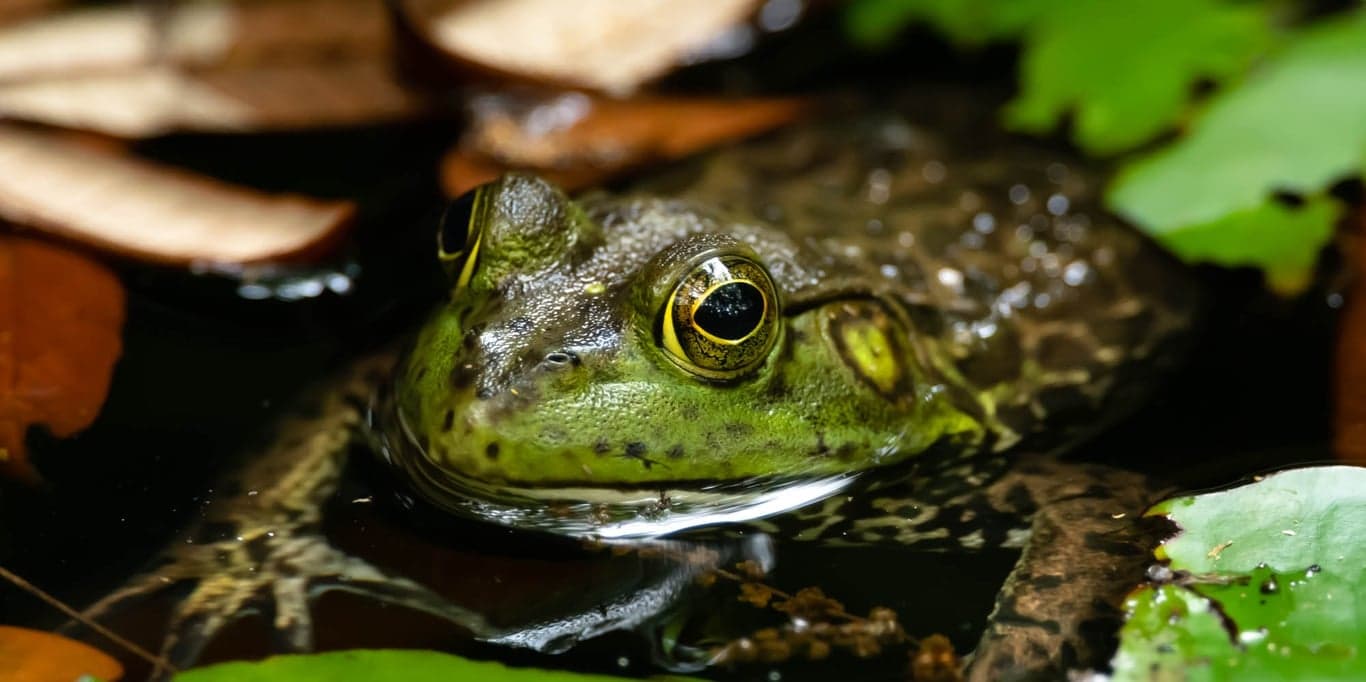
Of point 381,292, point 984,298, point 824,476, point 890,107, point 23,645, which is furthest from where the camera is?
point 890,107

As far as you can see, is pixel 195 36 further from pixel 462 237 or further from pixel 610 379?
pixel 610 379

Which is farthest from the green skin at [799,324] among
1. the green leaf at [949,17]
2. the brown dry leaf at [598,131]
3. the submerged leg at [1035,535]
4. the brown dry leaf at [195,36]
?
the brown dry leaf at [195,36]

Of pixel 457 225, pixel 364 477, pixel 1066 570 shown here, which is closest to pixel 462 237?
pixel 457 225

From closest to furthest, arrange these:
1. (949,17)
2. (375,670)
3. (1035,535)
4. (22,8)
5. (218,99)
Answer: (375,670)
(1035,535)
(218,99)
(22,8)
(949,17)

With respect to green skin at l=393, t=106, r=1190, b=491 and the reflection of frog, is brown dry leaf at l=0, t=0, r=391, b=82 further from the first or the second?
the reflection of frog

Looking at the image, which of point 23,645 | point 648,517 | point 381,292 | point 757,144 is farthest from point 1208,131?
point 23,645

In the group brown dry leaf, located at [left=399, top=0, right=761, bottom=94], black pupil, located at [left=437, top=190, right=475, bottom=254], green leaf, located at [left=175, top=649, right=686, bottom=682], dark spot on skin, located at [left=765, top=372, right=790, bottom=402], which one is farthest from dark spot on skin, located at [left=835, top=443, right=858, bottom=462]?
brown dry leaf, located at [left=399, top=0, right=761, bottom=94]

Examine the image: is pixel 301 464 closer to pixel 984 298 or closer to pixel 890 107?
pixel 984 298
